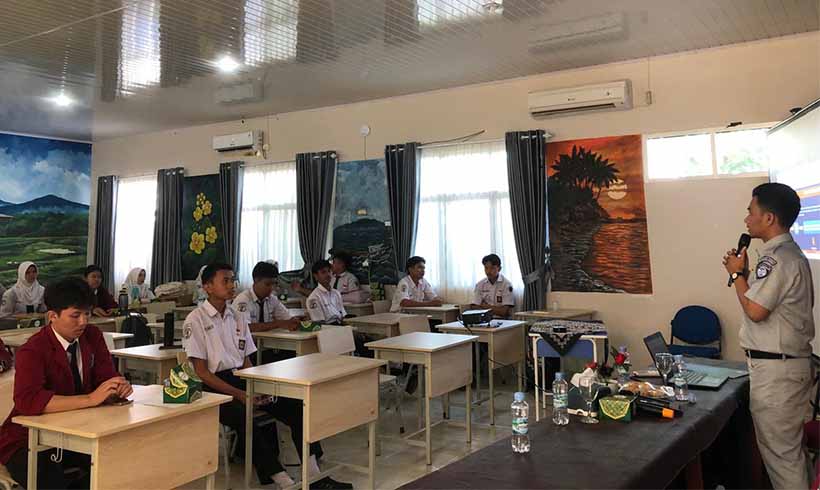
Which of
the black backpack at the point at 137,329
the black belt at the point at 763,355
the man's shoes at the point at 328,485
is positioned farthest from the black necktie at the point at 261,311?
the black belt at the point at 763,355

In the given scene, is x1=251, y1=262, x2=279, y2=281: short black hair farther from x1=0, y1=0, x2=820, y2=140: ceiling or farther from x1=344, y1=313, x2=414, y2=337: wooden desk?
x1=0, y1=0, x2=820, y2=140: ceiling

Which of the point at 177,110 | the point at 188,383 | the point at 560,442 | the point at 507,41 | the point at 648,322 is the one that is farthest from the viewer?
the point at 177,110

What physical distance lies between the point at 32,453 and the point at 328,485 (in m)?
1.67

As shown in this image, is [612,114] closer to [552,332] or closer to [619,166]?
[619,166]

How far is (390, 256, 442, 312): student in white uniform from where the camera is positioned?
6867 mm

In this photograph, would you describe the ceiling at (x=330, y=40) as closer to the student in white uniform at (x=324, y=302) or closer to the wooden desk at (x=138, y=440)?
the student in white uniform at (x=324, y=302)

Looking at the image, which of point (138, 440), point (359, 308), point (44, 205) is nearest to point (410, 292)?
point (359, 308)

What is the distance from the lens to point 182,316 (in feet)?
25.1

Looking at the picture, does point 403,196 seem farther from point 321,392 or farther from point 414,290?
point 321,392

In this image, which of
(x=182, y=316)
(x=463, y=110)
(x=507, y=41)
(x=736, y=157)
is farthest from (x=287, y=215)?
(x=736, y=157)

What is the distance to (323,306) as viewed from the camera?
19.9 ft

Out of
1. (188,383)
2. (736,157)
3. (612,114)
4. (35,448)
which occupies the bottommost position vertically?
(35,448)

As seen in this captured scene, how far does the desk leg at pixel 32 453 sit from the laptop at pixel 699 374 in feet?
10.1

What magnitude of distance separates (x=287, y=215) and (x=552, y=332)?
541cm
